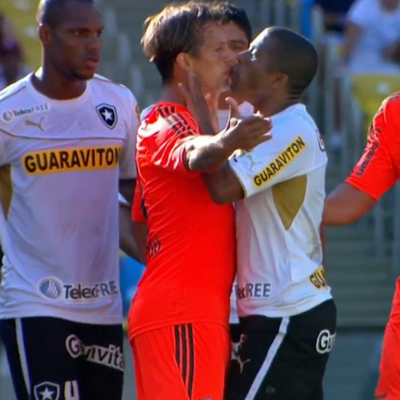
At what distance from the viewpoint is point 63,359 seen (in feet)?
17.1

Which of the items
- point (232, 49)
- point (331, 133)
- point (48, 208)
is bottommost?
point (331, 133)

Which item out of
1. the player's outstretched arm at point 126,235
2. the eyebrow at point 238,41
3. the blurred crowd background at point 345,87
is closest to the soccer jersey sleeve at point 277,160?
the eyebrow at point 238,41

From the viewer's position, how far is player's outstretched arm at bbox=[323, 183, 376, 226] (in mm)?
5086

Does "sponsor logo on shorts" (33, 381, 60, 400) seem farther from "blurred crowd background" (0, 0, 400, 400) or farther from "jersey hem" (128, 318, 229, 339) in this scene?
"blurred crowd background" (0, 0, 400, 400)

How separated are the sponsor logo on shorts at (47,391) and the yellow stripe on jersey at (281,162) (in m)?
1.31

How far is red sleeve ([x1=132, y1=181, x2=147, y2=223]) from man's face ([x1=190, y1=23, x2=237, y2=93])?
46 centimetres

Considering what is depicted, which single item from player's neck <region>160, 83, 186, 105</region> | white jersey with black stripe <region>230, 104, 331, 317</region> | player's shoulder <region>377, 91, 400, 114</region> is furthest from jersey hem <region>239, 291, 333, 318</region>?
player's shoulder <region>377, 91, 400, 114</region>

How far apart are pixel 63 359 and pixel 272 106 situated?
137 cm

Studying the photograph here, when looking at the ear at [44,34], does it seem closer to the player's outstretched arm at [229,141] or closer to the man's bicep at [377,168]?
the player's outstretched arm at [229,141]

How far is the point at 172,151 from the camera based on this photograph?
4.46 metres

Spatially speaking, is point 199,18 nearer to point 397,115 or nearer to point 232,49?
point 232,49

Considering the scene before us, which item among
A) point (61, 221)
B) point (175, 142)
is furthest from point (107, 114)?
point (175, 142)

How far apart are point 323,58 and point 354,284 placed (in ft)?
6.80

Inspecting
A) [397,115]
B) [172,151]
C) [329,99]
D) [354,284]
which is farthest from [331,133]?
[172,151]
